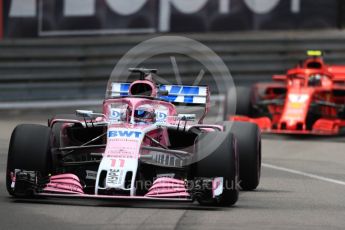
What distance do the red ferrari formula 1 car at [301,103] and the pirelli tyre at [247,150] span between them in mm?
6966

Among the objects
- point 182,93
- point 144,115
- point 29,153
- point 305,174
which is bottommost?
point 305,174

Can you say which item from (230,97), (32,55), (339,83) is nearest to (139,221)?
(230,97)

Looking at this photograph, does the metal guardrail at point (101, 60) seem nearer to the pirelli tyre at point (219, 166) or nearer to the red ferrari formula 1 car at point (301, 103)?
the red ferrari formula 1 car at point (301, 103)

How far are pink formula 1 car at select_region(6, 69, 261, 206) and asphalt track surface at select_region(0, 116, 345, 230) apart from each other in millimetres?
160

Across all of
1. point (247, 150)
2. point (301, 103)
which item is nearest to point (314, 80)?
point (301, 103)

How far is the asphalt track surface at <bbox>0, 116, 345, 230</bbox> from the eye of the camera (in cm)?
1012

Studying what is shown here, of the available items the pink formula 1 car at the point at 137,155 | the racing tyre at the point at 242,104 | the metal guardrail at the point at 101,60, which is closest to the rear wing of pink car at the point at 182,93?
the pink formula 1 car at the point at 137,155

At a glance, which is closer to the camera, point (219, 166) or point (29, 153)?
point (219, 166)

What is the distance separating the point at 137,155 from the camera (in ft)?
37.6

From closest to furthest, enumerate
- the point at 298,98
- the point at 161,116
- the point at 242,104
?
the point at 161,116 < the point at 298,98 < the point at 242,104

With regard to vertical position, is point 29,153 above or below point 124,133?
below

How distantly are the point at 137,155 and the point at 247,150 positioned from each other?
65.9 inches

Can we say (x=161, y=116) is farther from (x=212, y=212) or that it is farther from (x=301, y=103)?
(x=301, y=103)

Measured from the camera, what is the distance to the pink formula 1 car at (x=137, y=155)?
1125cm
